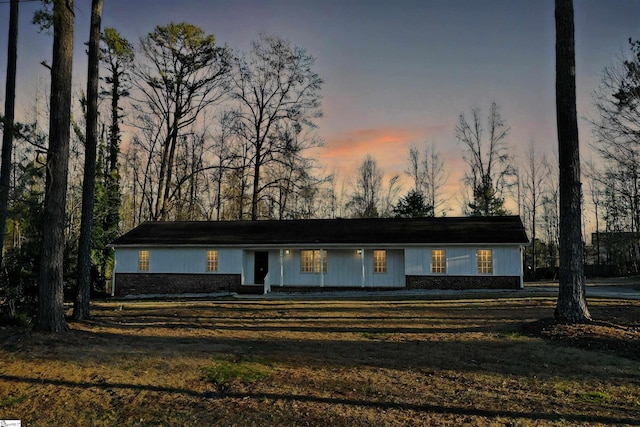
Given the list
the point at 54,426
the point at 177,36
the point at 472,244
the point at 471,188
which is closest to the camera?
the point at 54,426

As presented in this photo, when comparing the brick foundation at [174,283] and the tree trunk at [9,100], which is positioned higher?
the tree trunk at [9,100]

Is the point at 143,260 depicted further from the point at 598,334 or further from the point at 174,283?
the point at 598,334

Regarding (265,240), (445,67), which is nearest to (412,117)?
(445,67)

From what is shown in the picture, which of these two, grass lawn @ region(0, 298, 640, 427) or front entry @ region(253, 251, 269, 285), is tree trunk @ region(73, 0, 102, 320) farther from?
front entry @ region(253, 251, 269, 285)

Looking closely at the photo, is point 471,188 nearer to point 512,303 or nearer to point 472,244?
point 472,244

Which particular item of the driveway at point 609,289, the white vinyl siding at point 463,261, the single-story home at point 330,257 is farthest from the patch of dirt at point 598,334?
the single-story home at point 330,257

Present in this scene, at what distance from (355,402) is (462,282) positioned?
657 inches

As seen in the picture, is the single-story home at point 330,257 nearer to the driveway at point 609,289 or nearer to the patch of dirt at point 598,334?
the driveway at point 609,289

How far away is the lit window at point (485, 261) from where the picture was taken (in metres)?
20.6

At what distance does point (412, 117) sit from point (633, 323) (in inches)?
558

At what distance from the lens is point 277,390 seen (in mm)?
5742

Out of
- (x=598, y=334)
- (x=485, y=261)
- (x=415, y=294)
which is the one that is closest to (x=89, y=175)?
(x=598, y=334)

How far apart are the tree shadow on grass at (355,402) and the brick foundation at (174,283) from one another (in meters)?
16.2

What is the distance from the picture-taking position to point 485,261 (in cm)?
2070
